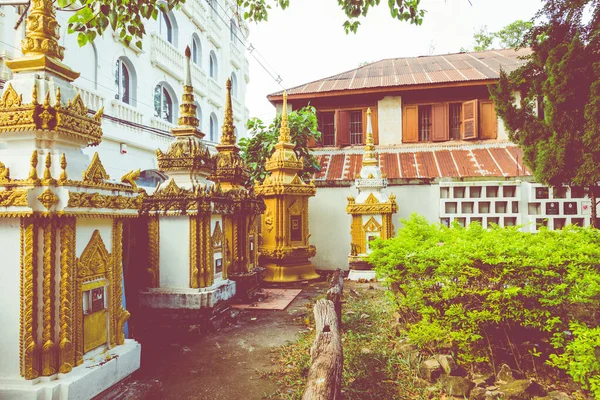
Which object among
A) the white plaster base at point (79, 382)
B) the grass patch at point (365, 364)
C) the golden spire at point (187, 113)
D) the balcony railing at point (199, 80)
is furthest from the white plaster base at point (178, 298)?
the balcony railing at point (199, 80)

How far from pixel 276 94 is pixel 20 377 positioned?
14277mm

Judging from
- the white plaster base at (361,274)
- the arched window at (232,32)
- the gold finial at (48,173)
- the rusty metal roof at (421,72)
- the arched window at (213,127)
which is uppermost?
the arched window at (232,32)

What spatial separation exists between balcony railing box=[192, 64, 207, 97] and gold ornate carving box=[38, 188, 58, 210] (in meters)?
15.8

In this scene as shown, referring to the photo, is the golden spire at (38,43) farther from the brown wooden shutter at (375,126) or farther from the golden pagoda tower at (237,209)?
the brown wooden shutter at (375,126)

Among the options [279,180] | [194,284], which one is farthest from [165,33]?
[194,284]

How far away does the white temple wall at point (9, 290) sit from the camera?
3369 millimetres

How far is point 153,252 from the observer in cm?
686

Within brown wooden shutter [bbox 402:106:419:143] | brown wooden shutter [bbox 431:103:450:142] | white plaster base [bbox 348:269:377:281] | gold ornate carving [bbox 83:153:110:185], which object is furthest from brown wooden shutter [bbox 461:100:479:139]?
gold ornate carving [bbox 83:153:110:185]

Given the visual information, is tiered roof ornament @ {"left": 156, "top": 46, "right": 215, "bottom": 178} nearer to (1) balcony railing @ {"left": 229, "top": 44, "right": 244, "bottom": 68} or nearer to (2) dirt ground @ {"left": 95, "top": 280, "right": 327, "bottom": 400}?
(2) dirt ground @ {"left": 95, "top": 280, "right": 327, "bottom": 400}

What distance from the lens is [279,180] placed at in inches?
463

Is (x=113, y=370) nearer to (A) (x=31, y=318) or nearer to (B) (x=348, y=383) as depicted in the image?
(A) (x=31, y=318)

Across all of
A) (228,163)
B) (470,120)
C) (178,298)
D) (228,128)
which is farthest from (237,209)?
(470,120)

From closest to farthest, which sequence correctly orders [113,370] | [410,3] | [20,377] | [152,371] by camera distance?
[20,377] < [113,370] < [152,371] < [410,3]

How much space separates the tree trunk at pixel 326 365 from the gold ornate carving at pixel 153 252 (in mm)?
3154
